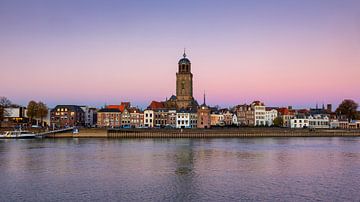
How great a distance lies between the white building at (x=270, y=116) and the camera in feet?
403

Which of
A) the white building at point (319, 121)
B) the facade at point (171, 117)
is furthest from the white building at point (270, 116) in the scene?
the facade at point (171, 117)

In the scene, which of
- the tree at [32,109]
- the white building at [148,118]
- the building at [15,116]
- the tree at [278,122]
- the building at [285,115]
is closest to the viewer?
the tree at [32,109]

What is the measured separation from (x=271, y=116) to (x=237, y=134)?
29377 mm

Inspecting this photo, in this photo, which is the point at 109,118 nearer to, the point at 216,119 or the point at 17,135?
the point at 17,135

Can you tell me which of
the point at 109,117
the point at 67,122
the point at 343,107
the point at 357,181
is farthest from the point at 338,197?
the point at 343,107

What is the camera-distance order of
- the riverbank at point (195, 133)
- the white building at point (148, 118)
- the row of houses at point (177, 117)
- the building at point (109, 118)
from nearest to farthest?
1. the riverbank at point (195, 133)
2. the building at point (109, 118)
3. the row of houses at point (177, 117)
4. the white building at point (148, 118)

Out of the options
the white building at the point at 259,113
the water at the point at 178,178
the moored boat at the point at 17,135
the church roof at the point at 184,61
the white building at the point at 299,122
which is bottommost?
the water at the point at 178,178

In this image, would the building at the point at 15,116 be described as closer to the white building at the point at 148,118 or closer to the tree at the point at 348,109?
the white building at the point at 148,118

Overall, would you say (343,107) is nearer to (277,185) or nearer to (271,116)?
(271,116)

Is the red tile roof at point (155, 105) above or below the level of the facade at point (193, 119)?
above

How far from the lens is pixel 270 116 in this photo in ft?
406

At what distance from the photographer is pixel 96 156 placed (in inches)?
1873

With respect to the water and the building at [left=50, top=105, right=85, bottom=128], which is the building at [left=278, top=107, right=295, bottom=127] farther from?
the water

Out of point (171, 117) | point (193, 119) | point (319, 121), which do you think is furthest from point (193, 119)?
point (319, 121)
